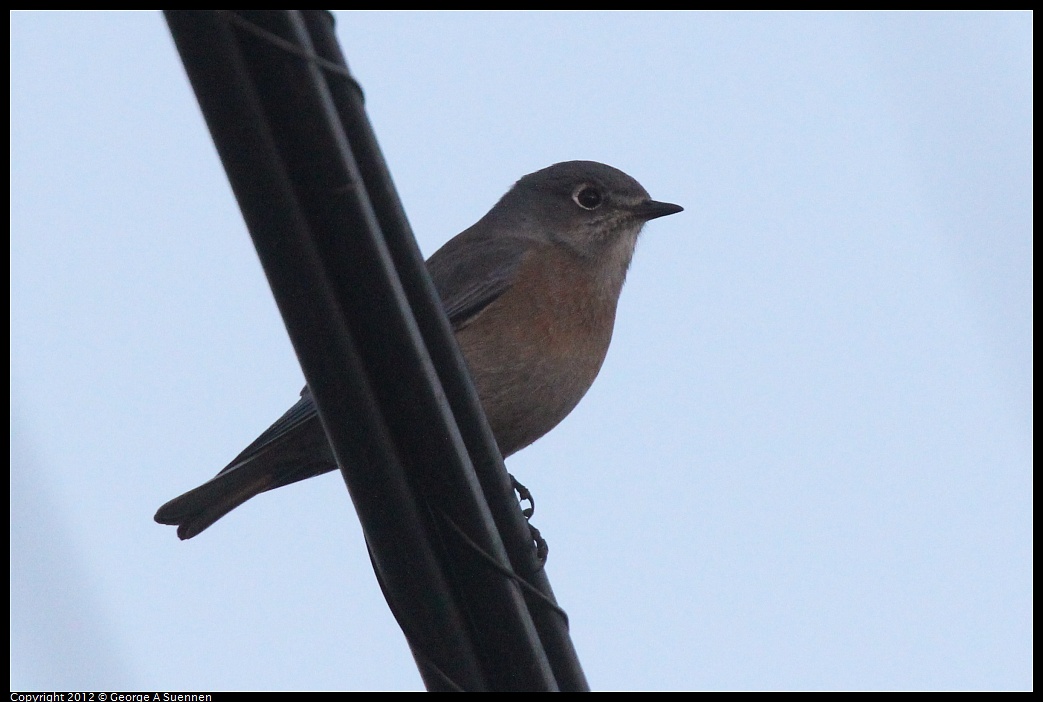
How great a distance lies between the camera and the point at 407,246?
3234 millimetres

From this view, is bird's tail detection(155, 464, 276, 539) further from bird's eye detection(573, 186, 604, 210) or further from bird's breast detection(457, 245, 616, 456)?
bird's eye detection(573, 186, 604, 210)

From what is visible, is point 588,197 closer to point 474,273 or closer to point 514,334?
point 474,273

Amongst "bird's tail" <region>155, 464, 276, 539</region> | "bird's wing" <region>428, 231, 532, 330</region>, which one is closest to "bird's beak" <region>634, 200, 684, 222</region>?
"bird's wing" <region>428, 231, 532, 330</region>

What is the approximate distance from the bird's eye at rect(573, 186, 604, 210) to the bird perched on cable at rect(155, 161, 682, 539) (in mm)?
125

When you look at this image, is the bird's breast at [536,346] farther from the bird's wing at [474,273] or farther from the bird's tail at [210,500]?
the bird's tail at [210,500]

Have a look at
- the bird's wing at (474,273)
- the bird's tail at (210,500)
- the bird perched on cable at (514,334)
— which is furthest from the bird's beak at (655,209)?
the bird's tail at (210,500)

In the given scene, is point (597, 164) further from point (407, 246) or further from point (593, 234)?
point (407, 246)

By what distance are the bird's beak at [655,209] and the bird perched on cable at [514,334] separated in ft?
0.44

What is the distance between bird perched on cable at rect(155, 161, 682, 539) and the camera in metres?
6.42

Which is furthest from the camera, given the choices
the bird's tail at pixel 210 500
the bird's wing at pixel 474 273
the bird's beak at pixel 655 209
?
the bird's beak at pixel 655 209

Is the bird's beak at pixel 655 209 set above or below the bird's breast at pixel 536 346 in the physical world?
above

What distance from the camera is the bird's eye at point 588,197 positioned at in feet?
27.0

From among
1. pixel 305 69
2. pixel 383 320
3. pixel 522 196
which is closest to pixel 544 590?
pixel 383 320
